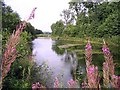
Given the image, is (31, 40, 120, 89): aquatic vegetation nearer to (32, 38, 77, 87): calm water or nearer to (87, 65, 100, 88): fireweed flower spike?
(87, 65, 100, 88): fireweed flower spike

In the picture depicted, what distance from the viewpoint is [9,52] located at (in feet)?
1.28

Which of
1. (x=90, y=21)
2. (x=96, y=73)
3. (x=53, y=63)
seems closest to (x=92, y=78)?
(x=96, y=73)

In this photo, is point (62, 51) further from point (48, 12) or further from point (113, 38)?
point (48, 12)

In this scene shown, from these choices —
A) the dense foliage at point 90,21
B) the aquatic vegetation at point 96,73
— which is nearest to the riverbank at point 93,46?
the dense foliage at point 90,21

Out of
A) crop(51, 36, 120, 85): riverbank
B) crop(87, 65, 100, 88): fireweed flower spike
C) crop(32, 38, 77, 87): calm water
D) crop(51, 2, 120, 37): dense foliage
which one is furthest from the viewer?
crop(51, 36, 120, 85): riverbank

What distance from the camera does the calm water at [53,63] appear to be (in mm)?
2360

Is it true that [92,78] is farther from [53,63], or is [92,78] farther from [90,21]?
[53,63]

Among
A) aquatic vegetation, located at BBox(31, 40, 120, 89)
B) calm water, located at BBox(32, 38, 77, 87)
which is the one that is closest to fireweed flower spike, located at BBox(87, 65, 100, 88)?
aquatic vegetation, located at BBox(31, 40, 120, 89)

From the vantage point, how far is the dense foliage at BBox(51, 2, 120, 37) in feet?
7.04

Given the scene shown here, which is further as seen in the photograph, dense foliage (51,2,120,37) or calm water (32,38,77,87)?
calm water (32,38,77,87)

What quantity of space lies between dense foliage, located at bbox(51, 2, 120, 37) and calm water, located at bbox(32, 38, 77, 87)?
9.4 inches

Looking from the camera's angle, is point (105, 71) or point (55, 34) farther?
point (55, 34)

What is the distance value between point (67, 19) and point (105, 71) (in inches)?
65.7

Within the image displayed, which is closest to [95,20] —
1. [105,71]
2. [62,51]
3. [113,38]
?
[113,38]
